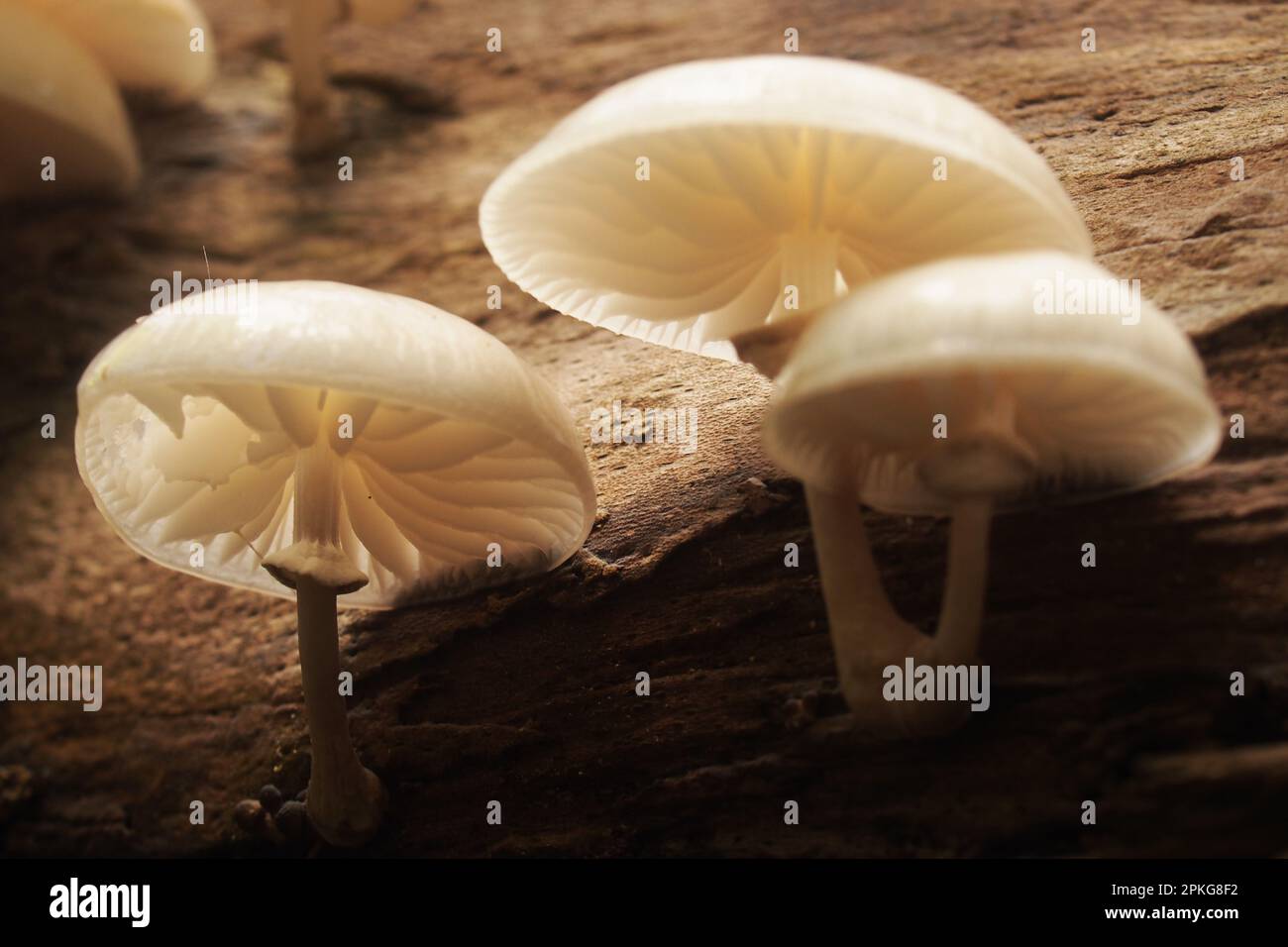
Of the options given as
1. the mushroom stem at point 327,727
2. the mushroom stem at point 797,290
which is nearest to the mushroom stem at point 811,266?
the mushroom stem at point 797,290

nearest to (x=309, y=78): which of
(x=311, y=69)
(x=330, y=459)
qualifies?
(x=311, y=69)

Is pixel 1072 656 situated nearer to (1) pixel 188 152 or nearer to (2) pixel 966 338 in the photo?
(2) pixel 966 338

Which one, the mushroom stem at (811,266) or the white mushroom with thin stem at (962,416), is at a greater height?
the mushroom stem at (811,266)

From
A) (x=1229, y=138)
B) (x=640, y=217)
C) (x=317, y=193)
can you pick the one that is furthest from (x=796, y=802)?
(x=317, y=193)

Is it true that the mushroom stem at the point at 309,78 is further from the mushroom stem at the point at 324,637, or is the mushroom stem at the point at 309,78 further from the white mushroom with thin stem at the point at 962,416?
the white mushroom with thin stem at the point at 962,416
